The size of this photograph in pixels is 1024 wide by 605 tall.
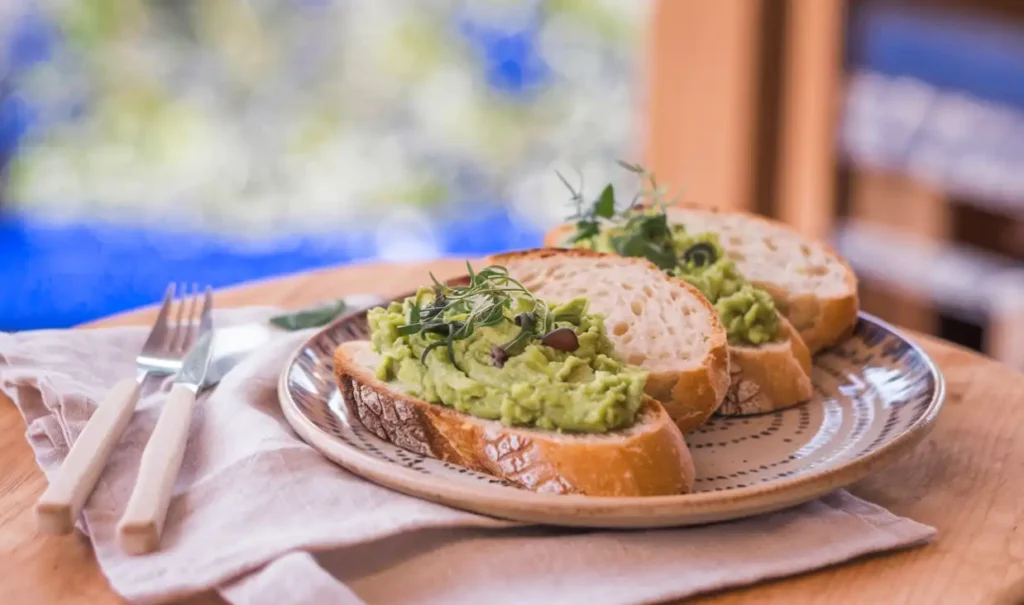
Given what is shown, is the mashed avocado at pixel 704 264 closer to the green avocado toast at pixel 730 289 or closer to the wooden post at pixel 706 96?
the green avocado toast at pixel 730 289

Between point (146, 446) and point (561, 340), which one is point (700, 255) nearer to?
point (561, 340)

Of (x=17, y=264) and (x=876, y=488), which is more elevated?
(x=876, y=488)

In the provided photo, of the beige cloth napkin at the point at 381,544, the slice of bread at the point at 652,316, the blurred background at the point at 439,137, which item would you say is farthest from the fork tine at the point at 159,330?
the blurred background at the point at 439,137

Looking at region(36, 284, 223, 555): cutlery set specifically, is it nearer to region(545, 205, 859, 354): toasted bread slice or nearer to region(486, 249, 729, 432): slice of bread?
region(486, 249, 729, 432): slice of bread

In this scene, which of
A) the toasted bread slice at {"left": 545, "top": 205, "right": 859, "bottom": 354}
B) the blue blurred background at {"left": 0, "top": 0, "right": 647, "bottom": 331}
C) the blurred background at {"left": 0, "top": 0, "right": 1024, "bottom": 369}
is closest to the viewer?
the toasted bread slice at {"left": 545, "top": 205, "right": 859, "bottom": 354}

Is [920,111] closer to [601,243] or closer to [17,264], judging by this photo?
[601,243]

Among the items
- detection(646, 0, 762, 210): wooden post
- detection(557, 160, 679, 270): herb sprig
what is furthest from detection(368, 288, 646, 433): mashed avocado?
detection(646, 0, 762, 210): wooden post

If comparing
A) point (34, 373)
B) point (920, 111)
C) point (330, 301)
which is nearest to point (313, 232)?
point (920, 111)
